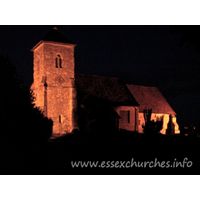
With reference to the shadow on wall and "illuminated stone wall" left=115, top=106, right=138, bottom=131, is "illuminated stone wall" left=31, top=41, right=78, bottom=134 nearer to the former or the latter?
the shadow on wall

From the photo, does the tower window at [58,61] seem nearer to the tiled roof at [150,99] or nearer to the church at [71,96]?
the church at [71,96]

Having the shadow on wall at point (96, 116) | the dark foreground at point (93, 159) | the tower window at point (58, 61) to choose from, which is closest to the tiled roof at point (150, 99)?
the shadow on wall at point (96, 116)

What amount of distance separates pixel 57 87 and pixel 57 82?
743 millimetres

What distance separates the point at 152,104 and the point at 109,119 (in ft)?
46.7

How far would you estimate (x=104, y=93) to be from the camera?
4134cm

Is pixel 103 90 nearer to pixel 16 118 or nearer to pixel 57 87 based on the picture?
pixel 57 87

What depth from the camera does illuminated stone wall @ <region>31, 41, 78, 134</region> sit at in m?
36.6

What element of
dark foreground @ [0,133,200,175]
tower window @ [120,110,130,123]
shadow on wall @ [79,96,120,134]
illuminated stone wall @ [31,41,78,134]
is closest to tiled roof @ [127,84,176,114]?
tower window @ [120,110,130,123]

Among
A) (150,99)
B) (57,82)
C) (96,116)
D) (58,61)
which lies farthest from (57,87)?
(150,99)

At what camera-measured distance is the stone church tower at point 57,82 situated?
3672cm

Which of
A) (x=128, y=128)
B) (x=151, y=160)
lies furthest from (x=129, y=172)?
(x=128, y=128)

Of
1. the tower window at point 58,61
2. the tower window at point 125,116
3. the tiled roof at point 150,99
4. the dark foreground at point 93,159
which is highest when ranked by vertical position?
the tower window at point 58,61

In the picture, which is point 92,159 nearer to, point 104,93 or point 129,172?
point 129,172

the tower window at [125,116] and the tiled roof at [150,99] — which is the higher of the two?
the tiled roof at [150,99]
